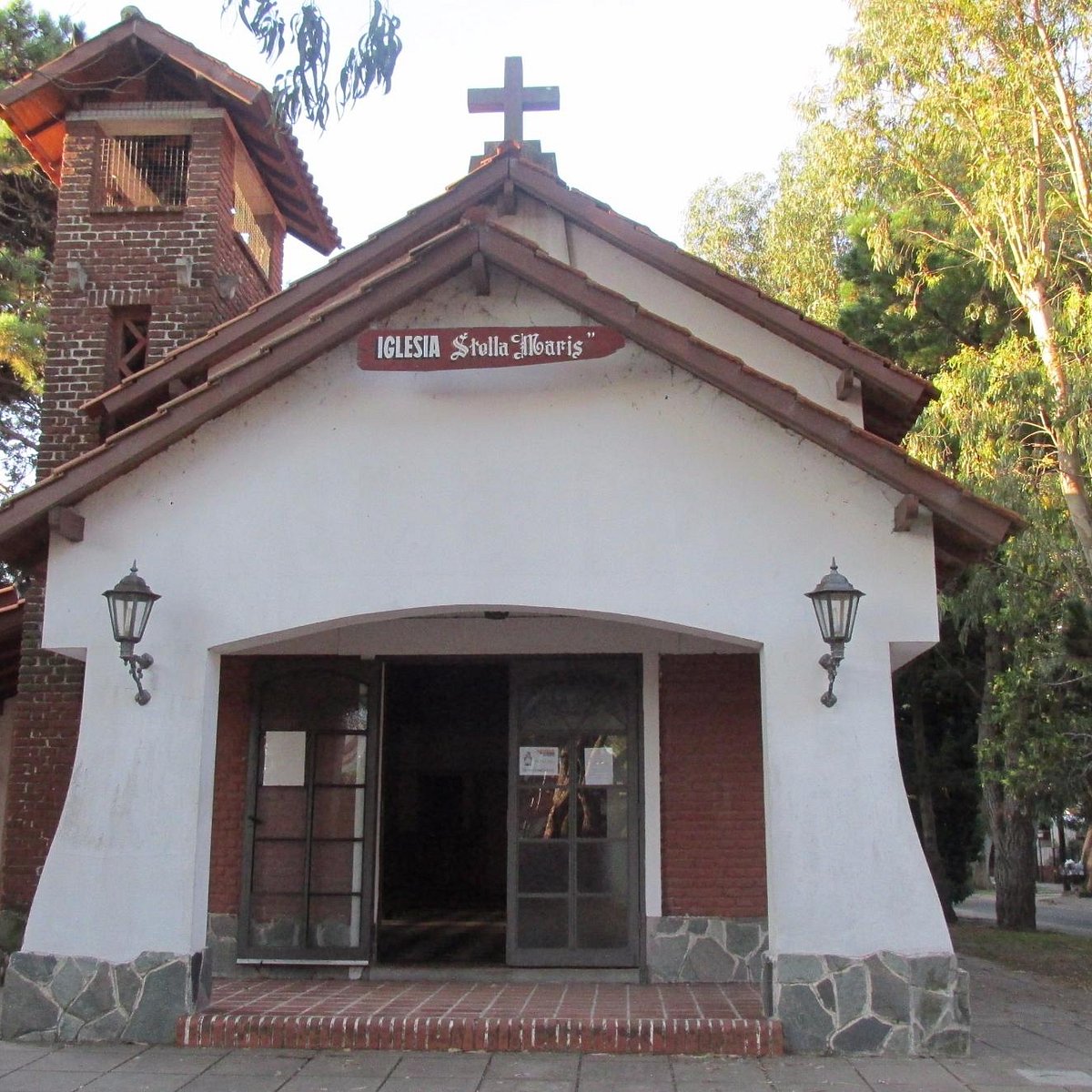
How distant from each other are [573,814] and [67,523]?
4367mm

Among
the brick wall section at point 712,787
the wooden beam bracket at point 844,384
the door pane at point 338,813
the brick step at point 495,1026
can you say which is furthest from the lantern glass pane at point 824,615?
the door pane at point 338,813

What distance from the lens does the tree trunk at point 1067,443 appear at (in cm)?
1445

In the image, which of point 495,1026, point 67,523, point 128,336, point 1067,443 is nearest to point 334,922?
point 495,1026

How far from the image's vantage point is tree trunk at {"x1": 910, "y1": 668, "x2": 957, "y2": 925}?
19812 millimetres

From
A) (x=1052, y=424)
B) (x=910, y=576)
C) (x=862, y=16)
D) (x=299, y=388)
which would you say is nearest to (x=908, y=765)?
(x=1052, y=424)

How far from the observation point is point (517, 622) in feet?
31.6

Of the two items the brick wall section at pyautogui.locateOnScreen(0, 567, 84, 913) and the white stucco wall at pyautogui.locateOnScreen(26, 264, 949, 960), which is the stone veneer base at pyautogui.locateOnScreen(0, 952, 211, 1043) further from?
the brick wall section at pyautogui.locateOnScreen(0, 567, 84, 913)

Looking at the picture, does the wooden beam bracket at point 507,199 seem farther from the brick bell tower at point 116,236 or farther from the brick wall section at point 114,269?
the brick wall section at point 114,269

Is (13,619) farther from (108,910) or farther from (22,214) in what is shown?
(22,214)

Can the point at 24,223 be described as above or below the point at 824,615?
above

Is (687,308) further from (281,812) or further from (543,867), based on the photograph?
(281,812)

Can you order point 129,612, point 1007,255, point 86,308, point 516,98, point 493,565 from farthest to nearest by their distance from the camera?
1. point 1007,255
2. point 86,308
3. point 516,98
4. point 493,565
5. point 129,612

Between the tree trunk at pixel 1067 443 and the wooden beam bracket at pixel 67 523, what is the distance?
11499 millimetres

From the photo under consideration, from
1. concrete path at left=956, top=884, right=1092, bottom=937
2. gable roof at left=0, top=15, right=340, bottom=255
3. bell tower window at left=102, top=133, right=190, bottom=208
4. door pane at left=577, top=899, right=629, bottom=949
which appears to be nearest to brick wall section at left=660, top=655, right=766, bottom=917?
door pane at left=577, top=899, right=629, bottom=949
